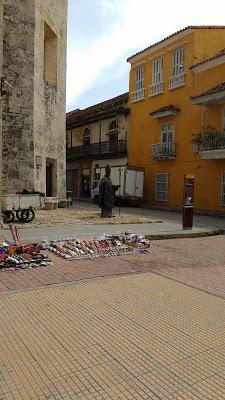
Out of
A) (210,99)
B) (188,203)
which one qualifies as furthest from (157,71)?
(188,203)

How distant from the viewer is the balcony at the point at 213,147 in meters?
20.1

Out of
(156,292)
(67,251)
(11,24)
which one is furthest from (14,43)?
(156,292)

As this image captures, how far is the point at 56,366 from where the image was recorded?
333 centimetres

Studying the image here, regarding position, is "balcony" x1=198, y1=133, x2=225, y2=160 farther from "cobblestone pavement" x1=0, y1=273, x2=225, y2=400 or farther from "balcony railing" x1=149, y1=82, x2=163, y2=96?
"cobblestone pavement" x1=0, y1=273, x2=225, y2=400

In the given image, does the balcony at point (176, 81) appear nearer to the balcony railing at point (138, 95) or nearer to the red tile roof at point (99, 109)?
the balcony railing at point (138, 95)

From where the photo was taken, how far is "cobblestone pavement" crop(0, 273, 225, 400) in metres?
3.02

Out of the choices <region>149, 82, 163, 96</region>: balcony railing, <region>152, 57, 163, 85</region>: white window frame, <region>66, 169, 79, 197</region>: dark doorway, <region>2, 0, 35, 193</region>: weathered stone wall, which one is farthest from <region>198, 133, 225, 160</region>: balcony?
<region>66, 169, 79, 197</region>: dark doorway

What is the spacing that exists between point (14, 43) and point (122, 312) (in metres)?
15.3

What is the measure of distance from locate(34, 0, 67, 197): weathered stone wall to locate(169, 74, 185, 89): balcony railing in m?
7.13

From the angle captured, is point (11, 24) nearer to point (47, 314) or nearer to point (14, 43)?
point (14, 43)

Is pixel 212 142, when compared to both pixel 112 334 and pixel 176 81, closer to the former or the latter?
pixel 176 81

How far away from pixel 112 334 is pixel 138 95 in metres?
25.8

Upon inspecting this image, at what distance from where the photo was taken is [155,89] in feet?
86.8

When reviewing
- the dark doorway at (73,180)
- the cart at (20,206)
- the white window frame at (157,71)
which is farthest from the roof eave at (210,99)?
the dark doorway at (73,180)
